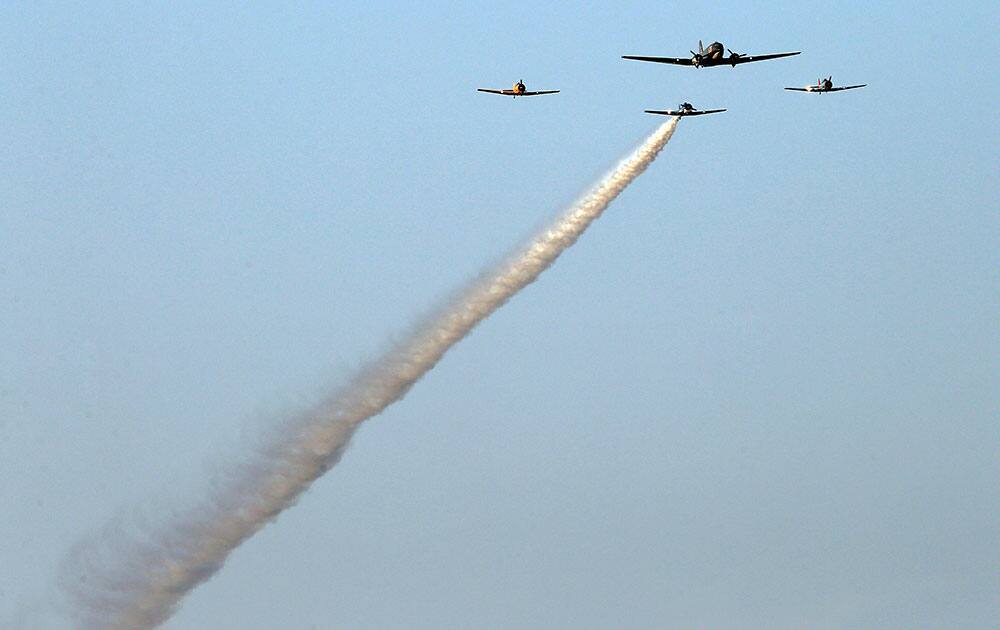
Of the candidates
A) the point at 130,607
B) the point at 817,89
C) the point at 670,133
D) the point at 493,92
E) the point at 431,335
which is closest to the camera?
the point at 130,607

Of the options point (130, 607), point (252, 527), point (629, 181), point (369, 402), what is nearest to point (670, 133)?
point (629, 181)

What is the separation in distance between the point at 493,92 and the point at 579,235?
15618mm

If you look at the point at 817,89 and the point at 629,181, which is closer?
the point at 629,181

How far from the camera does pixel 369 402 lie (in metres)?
86.8

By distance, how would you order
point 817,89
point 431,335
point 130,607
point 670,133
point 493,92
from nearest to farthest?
point 130,607 < point 431,335 < point 670,133 < point 493,92 < point 817,89

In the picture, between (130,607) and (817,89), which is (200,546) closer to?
(130,607)

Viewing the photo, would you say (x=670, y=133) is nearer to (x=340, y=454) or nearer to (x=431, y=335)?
(x=431, y=335)

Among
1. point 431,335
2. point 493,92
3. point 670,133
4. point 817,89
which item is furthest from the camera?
point 817,89

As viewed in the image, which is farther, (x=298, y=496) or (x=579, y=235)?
(x=579, y=235)

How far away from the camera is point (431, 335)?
89.4m

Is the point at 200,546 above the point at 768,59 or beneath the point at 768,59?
beneath

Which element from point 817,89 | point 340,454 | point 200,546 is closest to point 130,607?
point 200,546

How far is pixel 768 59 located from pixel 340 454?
33.1 m

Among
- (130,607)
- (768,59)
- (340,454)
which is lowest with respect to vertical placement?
(130,607)
